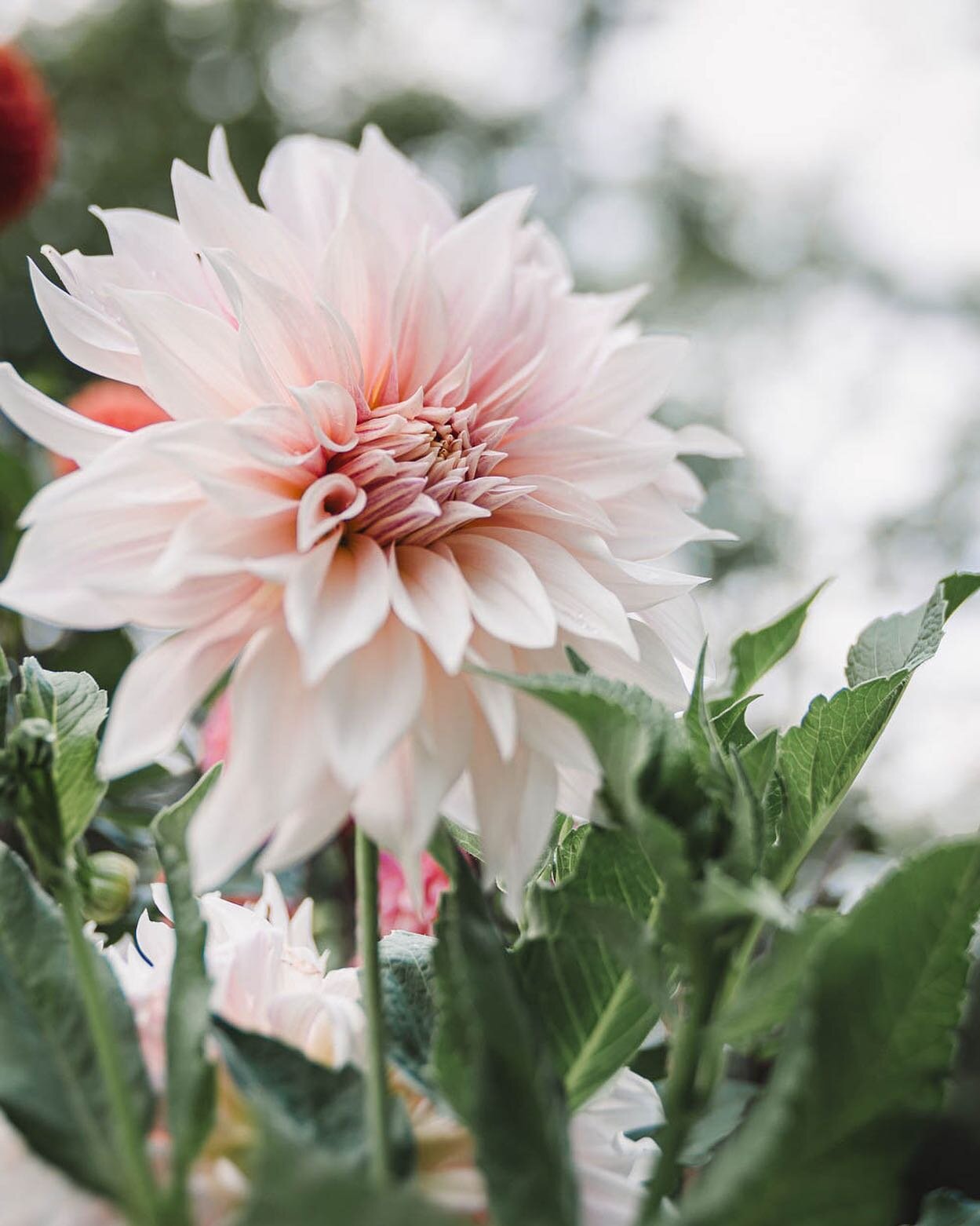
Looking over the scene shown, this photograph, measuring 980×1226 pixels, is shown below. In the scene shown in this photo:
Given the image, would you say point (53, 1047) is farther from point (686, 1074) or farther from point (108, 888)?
point (108, 888)

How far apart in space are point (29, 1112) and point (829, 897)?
34 centimetres

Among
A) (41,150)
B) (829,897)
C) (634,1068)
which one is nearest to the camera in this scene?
(634,1068)

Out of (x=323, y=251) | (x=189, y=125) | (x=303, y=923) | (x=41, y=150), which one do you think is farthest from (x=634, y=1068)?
(x=189, y=125)

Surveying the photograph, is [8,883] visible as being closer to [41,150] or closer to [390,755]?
[390,755]

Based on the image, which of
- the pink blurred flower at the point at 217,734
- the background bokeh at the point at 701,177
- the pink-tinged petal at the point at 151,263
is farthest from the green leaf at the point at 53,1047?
the background bokeh at the point at 701,177

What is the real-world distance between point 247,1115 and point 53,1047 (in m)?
0.03

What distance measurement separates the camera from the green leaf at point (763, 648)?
0.79ft

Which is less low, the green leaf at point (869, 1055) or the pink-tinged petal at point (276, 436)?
the pink-tinged petal at point (276, 436)

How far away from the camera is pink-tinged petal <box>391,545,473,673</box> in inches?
6.7

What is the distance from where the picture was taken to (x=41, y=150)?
3.08ft

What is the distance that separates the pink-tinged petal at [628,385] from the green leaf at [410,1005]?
12 cm

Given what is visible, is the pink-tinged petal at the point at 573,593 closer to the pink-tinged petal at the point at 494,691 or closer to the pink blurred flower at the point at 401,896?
the pink-tinged petal at the point at 494,691

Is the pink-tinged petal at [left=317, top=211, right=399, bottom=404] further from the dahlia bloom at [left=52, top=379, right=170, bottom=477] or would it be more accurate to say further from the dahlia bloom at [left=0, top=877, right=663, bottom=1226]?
the dahlia bloom at [left=52, top=379, right=170, bottom=477]

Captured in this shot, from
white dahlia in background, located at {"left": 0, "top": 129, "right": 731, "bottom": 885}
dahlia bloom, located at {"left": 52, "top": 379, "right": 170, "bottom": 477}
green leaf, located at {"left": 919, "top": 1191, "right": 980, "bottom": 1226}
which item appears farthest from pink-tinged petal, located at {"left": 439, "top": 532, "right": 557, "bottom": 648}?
dahlia bloom, located at {"left": 52, "top": 379, "right": 170, "bottom": 477}
